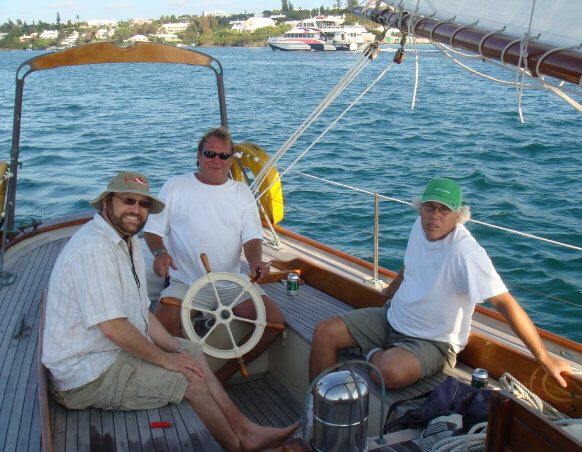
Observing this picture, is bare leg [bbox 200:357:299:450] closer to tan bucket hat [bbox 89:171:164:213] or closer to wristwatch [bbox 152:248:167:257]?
tan bucket hat [bbox 89:171:164:213]

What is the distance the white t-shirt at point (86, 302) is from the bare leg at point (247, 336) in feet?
3.12

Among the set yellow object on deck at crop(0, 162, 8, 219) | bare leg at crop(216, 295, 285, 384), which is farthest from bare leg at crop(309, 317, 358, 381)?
yellow object on deck at crop(0, 162, 8, 219)

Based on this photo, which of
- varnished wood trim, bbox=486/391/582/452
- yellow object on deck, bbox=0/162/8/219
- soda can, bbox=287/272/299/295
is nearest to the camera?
varnished wood trim, bbox=486/391/582/452

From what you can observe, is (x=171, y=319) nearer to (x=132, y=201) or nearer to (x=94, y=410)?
(x=94, y=410)

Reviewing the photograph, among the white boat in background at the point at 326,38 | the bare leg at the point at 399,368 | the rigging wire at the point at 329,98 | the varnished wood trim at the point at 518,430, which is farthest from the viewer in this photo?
the white boat in background at the point at 326,38

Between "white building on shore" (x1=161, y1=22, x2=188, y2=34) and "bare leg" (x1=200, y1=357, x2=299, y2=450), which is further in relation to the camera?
"white building on shore" (x1=161, y1=22, x2=188, y2=34)

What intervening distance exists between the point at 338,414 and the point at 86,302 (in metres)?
1.05

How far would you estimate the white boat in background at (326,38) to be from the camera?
61.6m

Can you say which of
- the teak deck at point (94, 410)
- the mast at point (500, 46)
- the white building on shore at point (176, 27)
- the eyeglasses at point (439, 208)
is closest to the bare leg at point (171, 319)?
the teak deck at point (94, 410)

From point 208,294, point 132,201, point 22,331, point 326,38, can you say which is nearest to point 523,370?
point 208,294

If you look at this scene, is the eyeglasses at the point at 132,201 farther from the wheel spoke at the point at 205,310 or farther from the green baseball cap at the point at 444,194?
the green baseball cap at the point at 444,194

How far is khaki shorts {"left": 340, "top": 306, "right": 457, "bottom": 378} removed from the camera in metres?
3.17

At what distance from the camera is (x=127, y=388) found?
9.55ft

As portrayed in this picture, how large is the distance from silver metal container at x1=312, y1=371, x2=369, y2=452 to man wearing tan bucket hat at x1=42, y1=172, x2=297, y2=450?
0.47 meters
